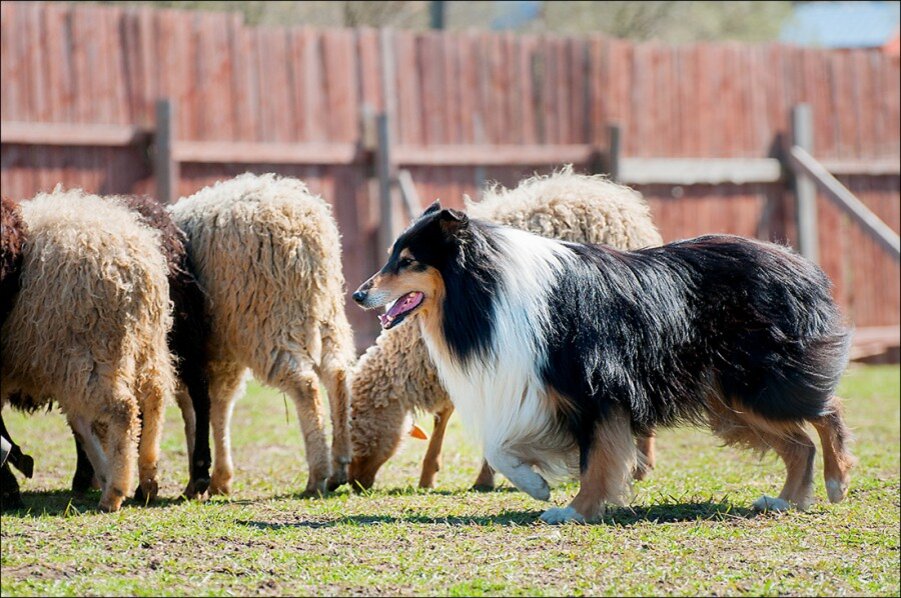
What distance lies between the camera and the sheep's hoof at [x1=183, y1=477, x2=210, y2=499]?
798 centimetres

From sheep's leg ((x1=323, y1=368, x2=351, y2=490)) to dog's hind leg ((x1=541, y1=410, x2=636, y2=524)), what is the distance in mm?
2043

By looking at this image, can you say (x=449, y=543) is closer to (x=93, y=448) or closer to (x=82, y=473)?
(x=93, y=448)

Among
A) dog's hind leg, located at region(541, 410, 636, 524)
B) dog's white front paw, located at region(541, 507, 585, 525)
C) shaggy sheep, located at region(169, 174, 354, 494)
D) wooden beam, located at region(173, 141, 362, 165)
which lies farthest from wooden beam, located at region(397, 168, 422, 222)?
dog's white front paw, located at region(541, 507, 585, 525)

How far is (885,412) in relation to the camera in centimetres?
1255

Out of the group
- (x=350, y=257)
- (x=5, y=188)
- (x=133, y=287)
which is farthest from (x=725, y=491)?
(x=5, y=188)

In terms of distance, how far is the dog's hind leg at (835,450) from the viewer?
722 centimetres

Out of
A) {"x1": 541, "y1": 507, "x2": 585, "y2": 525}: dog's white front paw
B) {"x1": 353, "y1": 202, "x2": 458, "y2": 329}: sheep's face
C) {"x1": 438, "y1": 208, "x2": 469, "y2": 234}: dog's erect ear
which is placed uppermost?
{"x1": 438, "y1": 208, "x2": 469, "y2": 234}: dog's erect ear

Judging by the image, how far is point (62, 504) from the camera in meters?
7.55

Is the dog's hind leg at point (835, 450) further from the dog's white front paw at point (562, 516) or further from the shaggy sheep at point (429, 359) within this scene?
the dog's white front paw at point (562, 516)

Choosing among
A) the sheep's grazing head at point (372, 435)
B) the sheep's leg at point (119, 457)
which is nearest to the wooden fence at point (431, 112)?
the sheep's grazing head at point (372, 435)

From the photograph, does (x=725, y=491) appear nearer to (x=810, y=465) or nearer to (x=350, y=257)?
(x=810, y=465)

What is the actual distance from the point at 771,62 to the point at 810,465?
36.3 feet

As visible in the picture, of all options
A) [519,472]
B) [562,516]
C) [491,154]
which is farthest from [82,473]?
[491,154]

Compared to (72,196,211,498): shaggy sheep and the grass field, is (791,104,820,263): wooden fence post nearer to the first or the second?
the grass field
